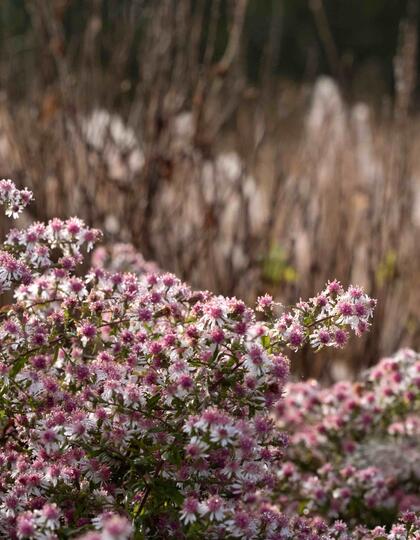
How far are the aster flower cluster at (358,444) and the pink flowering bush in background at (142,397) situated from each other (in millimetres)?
684

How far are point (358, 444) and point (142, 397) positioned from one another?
60.1 inches

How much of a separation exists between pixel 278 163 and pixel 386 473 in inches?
55.9

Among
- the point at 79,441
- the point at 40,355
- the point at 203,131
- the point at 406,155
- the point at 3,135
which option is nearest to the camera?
the point at 79,441

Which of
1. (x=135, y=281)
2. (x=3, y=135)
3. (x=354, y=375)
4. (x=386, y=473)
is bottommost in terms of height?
(x=135, y=281)

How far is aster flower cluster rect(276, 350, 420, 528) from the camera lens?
2.87 metres

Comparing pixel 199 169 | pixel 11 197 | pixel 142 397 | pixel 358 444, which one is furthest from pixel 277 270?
pixel 142 397

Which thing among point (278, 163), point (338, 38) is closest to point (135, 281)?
point (278, 163)

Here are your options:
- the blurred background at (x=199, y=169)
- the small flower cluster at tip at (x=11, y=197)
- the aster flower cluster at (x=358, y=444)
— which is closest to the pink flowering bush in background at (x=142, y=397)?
the small flower cluster at tip at (x=11, y=197)

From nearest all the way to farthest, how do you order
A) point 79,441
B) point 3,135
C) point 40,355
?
point 79,441, point 40,355, point 3,135

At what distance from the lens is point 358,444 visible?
325 cm

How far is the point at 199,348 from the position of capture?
6.35ft

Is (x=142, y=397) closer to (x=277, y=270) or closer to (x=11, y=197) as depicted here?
(x=11, y=197)

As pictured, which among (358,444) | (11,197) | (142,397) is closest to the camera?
(142,397)

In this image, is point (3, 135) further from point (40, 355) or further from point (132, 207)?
point (40, 355)
